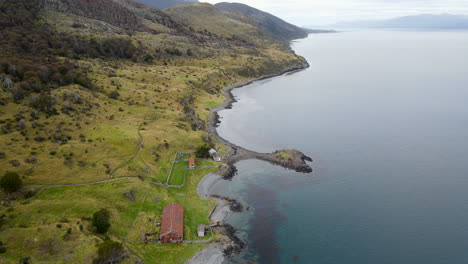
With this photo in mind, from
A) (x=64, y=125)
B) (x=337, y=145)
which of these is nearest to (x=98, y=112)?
(x=64, y=125)

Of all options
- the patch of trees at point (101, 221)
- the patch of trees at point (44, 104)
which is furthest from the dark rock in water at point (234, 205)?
the patch of trees at point (44, 104)

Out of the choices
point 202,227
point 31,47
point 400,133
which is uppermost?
point 31,47

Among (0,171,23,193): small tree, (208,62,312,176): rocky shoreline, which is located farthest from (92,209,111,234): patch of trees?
(208,62,312,176): rocky shoreline

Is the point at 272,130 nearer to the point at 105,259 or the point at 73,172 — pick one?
the point at 73,172

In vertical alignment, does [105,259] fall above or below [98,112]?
below

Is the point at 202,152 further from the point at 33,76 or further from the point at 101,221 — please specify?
the point at 33,76

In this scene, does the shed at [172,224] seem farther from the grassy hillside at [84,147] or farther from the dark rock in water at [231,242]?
the dark rock in water at [231,242]

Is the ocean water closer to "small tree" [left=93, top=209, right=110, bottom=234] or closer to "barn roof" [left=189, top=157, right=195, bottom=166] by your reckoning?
"barn roof" [left=189, top=157, right=195, bottom=166]
